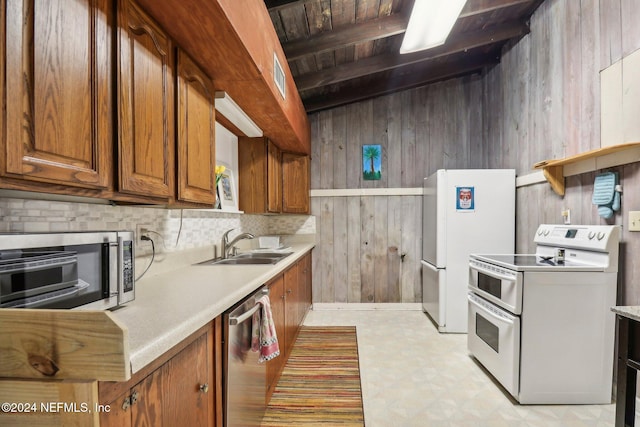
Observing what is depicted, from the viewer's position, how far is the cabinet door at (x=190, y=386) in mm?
924

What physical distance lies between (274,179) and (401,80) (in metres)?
2.04

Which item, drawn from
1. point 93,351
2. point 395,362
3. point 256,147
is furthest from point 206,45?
point 395,362

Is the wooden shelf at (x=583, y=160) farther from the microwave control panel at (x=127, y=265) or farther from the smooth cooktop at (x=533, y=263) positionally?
the microwave control panel at (x=127, y=265)

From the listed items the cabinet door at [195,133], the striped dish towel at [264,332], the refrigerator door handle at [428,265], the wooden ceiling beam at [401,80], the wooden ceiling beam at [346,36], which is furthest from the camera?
the wooden ceiling beam at [401,80]

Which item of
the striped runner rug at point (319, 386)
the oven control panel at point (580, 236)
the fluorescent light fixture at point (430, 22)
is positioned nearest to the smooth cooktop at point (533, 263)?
the oven control panel at point (580, 236)

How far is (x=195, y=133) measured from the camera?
161 centimetres

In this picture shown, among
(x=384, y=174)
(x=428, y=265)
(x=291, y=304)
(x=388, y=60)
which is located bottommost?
(x=291, y=304)

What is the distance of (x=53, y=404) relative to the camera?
2.17 feet

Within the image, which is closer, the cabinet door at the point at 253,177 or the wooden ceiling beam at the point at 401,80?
the cabinet door at the point at 253,177

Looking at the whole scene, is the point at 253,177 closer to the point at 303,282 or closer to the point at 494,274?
the point at 303,282

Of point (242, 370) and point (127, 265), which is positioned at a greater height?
point (127, 265)

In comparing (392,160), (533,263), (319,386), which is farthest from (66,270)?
(392,160)

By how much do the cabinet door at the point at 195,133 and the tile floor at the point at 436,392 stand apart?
1.63 meters

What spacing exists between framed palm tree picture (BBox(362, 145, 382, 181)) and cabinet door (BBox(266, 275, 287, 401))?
7.41ft
